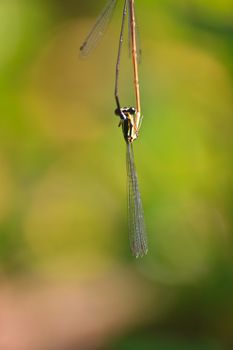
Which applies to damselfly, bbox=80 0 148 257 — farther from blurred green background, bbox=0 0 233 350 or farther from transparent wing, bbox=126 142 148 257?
blurred green background, bbox=0 0 233 350

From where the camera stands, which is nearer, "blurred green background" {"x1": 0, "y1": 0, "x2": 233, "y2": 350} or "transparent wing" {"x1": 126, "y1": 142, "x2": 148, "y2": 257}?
"transparent wing" {"x1": 126, "y1": 142, "x2": 148, "y2": 257}

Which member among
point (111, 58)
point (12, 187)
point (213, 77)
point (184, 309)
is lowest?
point (184, 309)

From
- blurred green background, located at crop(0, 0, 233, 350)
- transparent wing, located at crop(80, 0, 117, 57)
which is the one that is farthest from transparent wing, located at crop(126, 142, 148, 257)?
blurred green background, located at crop(0, 0, 233, 350)

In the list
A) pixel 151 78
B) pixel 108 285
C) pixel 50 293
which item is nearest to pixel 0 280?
pixel 50 293

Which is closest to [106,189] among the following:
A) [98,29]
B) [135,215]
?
[135,215]

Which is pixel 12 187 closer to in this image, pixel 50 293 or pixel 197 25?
pixel 50 293
